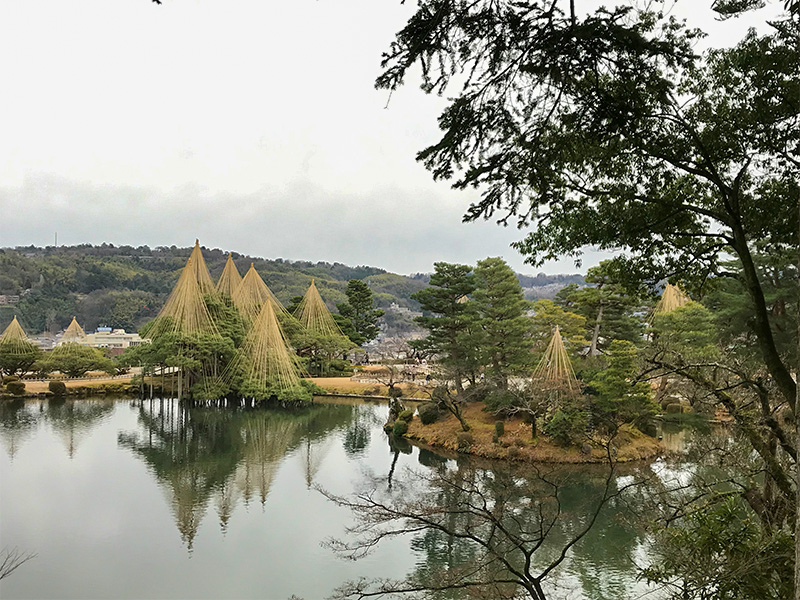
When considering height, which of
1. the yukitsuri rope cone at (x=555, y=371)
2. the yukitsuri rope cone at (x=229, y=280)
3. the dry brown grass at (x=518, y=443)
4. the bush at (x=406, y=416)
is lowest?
the dry brown grass at (x=518, y=443)

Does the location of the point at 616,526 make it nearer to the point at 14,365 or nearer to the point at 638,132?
the point at 638,132

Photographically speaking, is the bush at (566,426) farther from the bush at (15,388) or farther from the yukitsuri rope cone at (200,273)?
the bush at (15,388)

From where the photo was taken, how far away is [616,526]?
7.36 m

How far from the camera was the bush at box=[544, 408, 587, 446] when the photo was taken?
994cm

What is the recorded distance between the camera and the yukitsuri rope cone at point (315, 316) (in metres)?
22.2

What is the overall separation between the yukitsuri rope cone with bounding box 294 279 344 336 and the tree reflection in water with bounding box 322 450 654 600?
44.0 ft

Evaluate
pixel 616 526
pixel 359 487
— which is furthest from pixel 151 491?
pixel 616 526

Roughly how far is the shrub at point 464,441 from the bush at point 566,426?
1.47m

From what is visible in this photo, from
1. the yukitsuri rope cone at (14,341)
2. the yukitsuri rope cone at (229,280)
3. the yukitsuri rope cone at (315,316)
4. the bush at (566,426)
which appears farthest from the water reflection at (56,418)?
the bush at (566,426)

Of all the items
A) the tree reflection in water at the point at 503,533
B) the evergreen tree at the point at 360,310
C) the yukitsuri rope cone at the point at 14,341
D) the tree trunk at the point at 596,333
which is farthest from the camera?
the evergreen tree at the point at 360,310

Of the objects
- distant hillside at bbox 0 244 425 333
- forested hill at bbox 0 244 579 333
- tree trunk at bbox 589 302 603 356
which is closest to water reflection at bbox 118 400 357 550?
tree trunk at bbox 589 302 603 356

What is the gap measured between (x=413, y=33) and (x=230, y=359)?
16123 millimetres

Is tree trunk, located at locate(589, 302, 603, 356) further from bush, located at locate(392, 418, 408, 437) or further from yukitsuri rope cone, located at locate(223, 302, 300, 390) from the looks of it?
yukitsuri rope cone, located at locate(223, 302, 300, 390)

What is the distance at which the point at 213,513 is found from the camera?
305 inches
